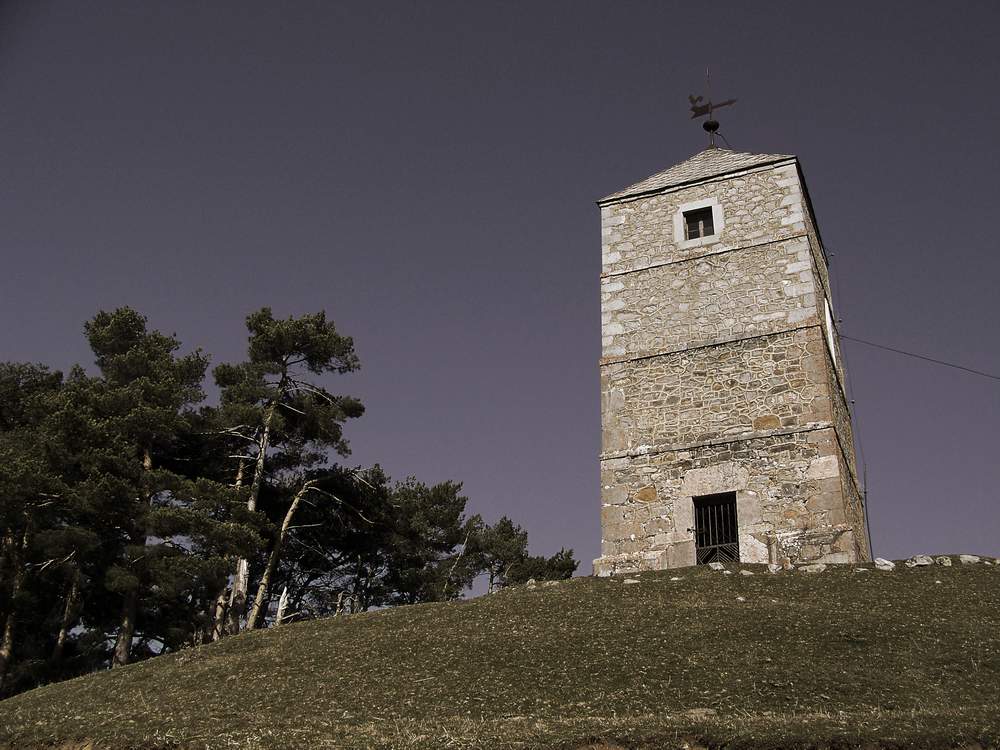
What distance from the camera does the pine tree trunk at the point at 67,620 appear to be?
2466cm

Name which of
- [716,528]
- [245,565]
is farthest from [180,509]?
[716,528]

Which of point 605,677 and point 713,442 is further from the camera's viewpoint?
point 713,442

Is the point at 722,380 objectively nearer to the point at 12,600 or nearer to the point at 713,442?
the point at 713,442

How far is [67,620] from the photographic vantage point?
24.8 metres

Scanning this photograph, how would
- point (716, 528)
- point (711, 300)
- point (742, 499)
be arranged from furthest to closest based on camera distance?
point (711, 300) < point (716, 528) < point (742, 499)

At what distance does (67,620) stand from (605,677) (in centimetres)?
1721

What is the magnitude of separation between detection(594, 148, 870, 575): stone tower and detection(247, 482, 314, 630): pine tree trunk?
9344mm

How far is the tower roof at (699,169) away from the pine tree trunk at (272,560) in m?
11.1

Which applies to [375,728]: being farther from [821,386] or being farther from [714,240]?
[714,240]

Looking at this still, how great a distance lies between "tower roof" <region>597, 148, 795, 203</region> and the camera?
23.3 meters

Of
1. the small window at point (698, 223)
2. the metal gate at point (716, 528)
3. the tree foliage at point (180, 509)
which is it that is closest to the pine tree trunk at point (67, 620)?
the tree foliage at point (180, 509)

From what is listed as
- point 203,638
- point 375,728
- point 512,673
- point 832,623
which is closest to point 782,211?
point 832,623

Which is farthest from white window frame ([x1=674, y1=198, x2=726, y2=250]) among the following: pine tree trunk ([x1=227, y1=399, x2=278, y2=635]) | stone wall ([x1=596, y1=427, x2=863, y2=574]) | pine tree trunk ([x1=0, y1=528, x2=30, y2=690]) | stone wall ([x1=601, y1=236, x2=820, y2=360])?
pine tree trunk ([x1=0, y1=528, x2=30, y2=690])

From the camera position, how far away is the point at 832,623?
46.2 feet
